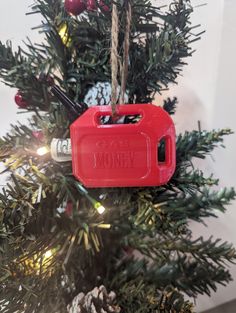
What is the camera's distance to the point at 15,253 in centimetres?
35

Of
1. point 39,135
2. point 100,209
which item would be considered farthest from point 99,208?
point 39,135

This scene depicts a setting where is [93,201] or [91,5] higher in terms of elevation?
[91,5]

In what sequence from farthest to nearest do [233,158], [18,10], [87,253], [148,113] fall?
1. [233,158]
2. [18,10]
3. [87,253]
4. [148,113]

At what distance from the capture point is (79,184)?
36 cm

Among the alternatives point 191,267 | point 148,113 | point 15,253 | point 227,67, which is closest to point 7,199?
point 15,253

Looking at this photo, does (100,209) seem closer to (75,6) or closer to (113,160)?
(113,160)

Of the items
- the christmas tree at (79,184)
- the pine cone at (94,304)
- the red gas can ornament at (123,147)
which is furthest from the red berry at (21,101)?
the pine cone at (94,304)

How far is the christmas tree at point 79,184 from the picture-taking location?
1.14ft

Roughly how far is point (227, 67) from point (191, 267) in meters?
0.39

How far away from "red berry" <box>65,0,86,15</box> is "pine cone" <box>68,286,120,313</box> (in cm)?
31

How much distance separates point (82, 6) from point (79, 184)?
7.6 inches

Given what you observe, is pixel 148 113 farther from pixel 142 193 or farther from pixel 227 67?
pixel 227 67

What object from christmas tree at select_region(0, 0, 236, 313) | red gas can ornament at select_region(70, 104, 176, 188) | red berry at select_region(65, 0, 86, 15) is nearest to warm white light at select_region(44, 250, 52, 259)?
christmas tree at select_region(0, 0, 236, 313)

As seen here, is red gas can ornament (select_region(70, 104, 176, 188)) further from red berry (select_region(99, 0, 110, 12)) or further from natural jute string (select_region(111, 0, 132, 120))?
red berry (select_region(99, 0, 110, 12))
